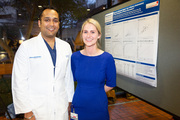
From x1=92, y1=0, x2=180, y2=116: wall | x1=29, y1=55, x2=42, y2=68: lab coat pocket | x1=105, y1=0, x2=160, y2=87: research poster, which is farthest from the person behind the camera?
x1=105, y1=0, x2=160, y2=87: research poster

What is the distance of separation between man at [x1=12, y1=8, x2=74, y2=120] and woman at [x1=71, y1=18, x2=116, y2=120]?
0.22m

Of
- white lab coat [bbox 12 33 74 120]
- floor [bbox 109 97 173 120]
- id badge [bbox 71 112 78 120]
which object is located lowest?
floor [bbox 109 97 173 120]

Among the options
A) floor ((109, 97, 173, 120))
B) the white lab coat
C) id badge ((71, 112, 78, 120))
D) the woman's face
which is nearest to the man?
the white lab coat

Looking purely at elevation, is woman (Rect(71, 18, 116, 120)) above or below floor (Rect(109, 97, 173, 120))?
above

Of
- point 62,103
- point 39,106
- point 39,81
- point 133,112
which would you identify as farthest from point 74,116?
point 133,112

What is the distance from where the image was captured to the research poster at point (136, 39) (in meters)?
1.59

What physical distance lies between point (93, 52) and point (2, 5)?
10.1 feet

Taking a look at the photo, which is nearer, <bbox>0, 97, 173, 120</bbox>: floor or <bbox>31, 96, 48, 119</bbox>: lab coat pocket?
<bbox>31, 96, 48, 119</bbox>: lab coat pocket

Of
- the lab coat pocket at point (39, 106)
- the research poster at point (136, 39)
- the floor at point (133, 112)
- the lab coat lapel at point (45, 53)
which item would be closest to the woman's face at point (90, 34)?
the lab coat lapel at point (45, 53)

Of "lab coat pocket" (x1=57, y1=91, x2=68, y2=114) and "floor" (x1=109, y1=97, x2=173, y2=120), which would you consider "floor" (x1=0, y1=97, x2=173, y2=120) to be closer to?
"floor" (x1=109, y1=97, x2=173, y2=120)

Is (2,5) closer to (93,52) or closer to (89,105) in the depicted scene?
(93,52)

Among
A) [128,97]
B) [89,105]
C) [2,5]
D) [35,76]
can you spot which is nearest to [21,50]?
[35,76]

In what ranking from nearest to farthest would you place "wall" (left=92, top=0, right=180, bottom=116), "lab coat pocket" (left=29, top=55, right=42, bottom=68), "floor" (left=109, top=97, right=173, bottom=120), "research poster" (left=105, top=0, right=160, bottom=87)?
"wall" (left=92, top=0, right=180, bottom=116), "lab coat pocket" (left=29, top=55, right=42, bottom=68), "research poster" (left=105, top=0, right=160, bottom=87), "floor" (left=109, top=97, right=173, bottom=120)

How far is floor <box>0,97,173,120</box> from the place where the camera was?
325 cm
